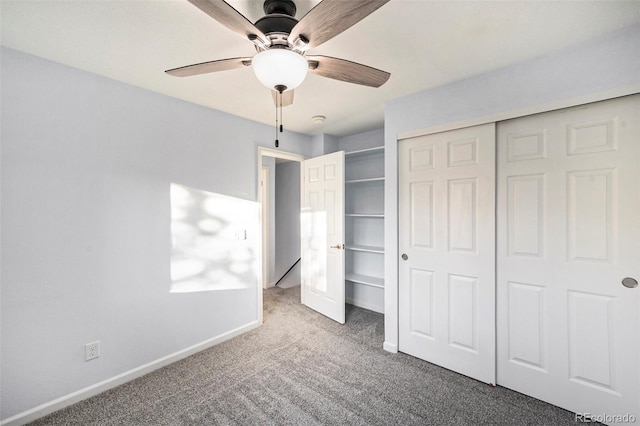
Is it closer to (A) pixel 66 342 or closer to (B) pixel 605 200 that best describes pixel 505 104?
(B) pixel 605 200

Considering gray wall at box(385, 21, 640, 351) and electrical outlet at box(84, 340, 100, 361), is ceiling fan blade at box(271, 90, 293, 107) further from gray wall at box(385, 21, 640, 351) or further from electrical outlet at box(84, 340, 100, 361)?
electrical outlet at box(84, 340, 100, 361)

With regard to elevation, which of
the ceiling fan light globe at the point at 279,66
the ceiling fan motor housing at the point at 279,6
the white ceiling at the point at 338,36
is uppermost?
the white ceiling at the point at 338,36

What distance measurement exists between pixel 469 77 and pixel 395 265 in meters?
1.69

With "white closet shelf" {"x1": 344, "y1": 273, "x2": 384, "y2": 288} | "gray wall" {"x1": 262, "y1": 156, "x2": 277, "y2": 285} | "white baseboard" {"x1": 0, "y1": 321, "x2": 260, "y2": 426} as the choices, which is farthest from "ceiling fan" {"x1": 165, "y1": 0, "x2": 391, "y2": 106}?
"gray wall" {"x1": 262, "y1": 156, "x2": 277, "y2": 285}

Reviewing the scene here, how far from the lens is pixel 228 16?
42.4 inches

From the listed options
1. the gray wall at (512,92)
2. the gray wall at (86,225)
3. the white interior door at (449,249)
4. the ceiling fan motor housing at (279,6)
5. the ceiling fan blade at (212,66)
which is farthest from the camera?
the white interior door at (449,249)

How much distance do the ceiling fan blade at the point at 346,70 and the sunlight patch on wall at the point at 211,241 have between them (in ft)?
5.79

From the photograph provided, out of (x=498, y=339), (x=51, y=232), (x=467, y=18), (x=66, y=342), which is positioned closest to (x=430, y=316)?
(x=498, y=339)

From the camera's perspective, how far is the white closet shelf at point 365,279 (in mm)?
3361

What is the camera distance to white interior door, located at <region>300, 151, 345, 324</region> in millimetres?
3295

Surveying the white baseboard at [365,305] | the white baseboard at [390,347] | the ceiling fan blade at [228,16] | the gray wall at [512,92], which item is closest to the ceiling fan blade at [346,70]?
the ceiling fan blade at [228,16]

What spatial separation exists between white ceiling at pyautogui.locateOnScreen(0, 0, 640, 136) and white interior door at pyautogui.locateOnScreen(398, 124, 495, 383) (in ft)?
1.98

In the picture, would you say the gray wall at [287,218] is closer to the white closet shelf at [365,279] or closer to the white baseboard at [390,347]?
the white closet shelf at [365,279]

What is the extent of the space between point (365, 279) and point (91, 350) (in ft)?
8.94
